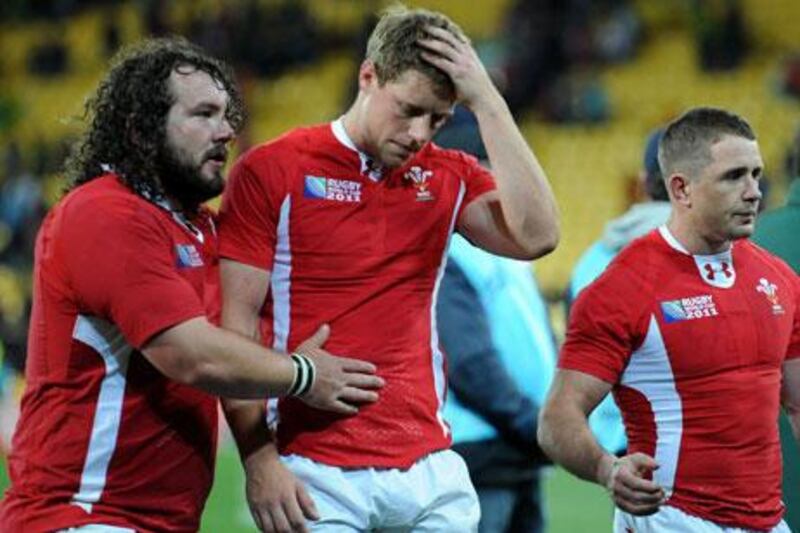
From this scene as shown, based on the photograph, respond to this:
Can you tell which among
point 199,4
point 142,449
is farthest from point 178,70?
point 199,4

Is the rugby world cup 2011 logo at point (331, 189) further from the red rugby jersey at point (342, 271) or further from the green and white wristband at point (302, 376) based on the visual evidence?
the green and white wristband at point (302, 376)

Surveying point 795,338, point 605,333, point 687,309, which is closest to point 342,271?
point 605,333

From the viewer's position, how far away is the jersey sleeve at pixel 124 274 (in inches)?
148

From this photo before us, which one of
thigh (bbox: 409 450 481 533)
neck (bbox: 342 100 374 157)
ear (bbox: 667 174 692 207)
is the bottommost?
thigh (bbox: 409 450 481 533)

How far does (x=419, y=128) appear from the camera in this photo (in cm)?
407

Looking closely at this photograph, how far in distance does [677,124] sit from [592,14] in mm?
16485

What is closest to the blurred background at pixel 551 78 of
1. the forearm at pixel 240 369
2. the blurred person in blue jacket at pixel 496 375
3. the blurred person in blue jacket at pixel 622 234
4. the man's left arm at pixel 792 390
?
the blurred person in blue jacket at pixel 622 234

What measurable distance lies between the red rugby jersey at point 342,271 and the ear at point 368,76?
5.9 inches

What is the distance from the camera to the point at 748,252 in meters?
4.67

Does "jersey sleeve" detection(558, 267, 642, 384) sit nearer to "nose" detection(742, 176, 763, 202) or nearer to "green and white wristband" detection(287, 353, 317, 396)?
"nose" detection(742, 176, 763, 202)

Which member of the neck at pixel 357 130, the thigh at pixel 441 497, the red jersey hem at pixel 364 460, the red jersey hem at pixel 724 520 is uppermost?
the neck at pixel 357 130

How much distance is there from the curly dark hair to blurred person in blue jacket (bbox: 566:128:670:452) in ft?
6.10

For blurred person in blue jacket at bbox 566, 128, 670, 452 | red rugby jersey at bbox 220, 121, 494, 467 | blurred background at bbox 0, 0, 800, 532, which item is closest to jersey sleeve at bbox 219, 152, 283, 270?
red rugby jersey at bbox 220, 121, 494, 467

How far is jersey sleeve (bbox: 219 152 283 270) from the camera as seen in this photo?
410 cm
